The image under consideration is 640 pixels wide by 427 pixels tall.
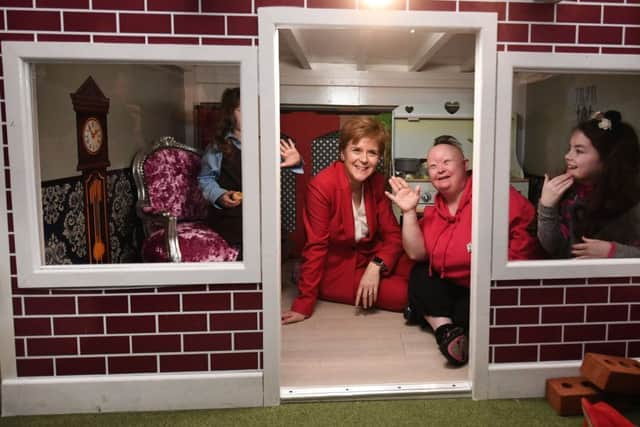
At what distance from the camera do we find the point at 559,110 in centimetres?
241

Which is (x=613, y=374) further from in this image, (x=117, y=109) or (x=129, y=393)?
(x=117, y=109)

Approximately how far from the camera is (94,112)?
2.40 meters

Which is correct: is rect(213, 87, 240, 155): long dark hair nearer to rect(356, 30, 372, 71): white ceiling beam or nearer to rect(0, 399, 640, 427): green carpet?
rect(0, 399, 640, 427): green carpet

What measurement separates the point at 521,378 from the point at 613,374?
0.37m

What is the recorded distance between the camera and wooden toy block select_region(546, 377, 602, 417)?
88.5 inches

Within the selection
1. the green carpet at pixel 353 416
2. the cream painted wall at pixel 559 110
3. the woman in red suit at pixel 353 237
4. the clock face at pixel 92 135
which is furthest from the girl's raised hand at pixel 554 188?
the clock face at pixel 92 135

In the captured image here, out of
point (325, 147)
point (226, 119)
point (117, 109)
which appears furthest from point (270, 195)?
point (325, 147)

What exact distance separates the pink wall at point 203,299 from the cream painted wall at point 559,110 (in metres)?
0.15

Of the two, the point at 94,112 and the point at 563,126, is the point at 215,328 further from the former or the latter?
the point at 563,126

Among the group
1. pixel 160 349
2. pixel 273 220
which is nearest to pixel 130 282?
pixel 160 349

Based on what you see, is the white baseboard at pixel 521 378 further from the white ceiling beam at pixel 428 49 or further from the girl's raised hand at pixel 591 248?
the white ceiling beam at pixel 428 49

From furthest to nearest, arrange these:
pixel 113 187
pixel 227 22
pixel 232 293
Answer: pixel 113 187 → pixel 232 293 → pixel 227 22

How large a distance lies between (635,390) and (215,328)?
68.6 inches

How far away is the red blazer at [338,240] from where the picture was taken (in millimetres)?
3377
